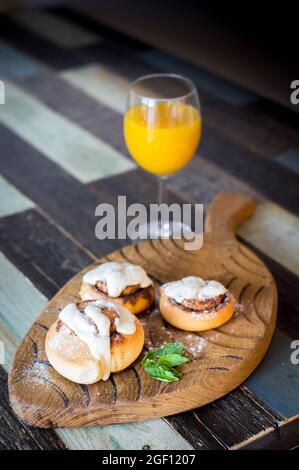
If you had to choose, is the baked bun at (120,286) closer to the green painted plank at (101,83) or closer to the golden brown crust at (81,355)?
the golden brown crust at (81,355)

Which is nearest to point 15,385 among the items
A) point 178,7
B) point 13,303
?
point 13,303

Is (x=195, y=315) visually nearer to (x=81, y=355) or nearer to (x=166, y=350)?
(x=166, y=350)

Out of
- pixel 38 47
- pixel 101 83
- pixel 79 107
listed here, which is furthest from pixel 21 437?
pixel 38 47

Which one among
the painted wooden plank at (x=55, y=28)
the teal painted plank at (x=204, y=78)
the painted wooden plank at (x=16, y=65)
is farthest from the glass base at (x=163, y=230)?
the painted wooden plank at (x=55, y=28)

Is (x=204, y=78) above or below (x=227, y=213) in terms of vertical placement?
below

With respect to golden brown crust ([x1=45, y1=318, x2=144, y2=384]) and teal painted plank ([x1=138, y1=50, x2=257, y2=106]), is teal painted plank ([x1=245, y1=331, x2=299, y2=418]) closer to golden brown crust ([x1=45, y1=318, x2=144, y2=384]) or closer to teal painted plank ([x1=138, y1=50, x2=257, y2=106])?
golden brown crust ([x1=45, y1=318, x2=144, y2=384])
